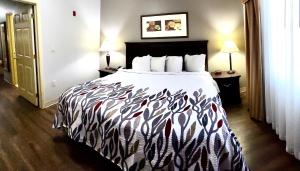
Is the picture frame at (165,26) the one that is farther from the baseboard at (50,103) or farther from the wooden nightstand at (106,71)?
the baseboard at (50,103)

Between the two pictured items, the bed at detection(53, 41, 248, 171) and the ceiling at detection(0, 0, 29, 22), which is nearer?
the bed at detection(53, 41, 248, 171)

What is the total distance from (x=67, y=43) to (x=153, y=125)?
3.45 meters

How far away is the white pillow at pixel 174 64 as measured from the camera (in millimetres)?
4141

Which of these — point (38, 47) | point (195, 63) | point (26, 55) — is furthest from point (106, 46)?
point (195, 63)

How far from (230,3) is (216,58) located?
3.44 feet

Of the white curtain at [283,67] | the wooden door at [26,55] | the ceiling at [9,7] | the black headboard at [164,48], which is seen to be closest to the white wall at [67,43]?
the wooden door at [26,55]

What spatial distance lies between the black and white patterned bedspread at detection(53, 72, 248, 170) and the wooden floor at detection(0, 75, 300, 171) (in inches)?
8.0

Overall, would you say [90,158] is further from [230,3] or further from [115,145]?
[230,3]

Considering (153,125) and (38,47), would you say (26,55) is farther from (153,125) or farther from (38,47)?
(153,125)

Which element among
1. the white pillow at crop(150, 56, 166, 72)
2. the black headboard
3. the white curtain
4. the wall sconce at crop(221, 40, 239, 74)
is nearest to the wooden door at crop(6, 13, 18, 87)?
the black headboard

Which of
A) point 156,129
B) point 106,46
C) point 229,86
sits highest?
point 106,46

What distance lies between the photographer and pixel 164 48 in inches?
182

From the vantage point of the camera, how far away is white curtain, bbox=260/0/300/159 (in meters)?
2.23

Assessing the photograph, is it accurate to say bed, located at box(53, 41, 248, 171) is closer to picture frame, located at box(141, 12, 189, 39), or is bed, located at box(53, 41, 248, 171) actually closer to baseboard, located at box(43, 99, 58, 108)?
baseboard, located at box(43, 99, 58, 108)
